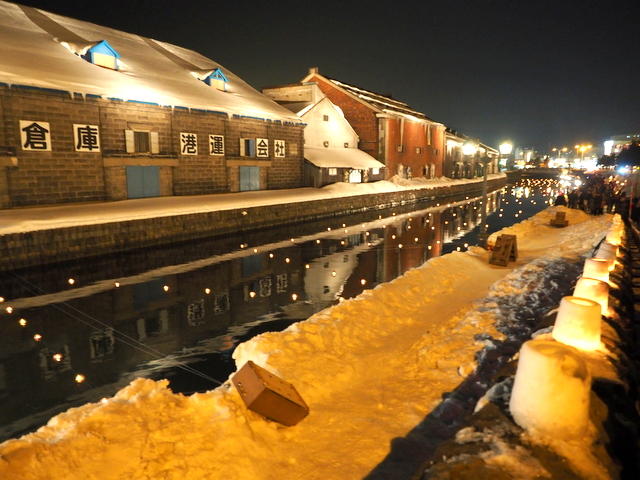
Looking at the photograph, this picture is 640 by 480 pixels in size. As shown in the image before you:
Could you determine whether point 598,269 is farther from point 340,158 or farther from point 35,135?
point 340,158

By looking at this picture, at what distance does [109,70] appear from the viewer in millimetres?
23281

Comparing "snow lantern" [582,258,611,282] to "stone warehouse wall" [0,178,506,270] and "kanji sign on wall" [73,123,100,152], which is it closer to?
"stone warehouse wall" [0,178,506,270]

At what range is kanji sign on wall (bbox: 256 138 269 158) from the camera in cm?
3041

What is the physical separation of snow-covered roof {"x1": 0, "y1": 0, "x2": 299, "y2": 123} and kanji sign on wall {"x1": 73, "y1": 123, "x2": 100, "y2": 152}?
1.70 metres

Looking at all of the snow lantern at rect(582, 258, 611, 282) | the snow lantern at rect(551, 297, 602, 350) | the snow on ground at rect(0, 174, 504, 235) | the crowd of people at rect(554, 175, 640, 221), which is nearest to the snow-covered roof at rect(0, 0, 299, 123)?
the snow on ground at rect(0, 174, 504, 235)

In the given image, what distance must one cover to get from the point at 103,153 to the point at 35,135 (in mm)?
3162

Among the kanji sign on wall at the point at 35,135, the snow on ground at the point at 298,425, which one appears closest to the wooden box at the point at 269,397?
the snow on ground at the point at 298,425

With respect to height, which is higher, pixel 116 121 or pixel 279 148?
pixel 116 121

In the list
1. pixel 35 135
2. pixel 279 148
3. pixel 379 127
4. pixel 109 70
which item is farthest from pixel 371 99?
pixel 35 135

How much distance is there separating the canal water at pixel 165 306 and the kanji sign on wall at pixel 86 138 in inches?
323

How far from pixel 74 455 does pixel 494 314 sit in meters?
6.44

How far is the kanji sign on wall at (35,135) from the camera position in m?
18.4

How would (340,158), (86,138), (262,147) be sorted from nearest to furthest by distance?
1. (86,138)
2. (262,147)
3. (340,158)

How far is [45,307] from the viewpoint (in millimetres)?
10562
